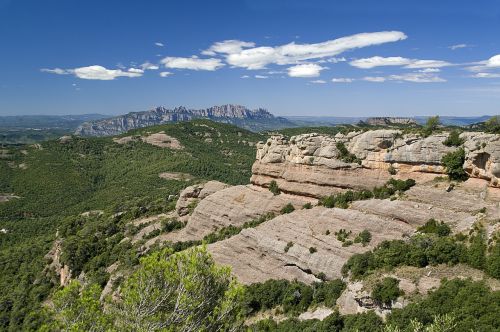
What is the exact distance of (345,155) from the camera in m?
55.0

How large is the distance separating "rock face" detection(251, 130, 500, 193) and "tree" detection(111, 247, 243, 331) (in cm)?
3357

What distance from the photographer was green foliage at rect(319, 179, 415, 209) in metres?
48.0

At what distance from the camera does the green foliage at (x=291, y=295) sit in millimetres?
40781

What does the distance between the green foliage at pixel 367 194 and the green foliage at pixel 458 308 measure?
50.0 feet

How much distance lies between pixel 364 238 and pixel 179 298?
2863 centimetres

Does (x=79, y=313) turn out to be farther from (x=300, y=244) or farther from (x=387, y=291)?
(x=300, y=244)

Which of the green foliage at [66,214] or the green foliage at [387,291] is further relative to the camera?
the green foliage at [66,214]

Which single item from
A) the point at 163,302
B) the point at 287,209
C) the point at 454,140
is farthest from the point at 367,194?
the point at 163,302

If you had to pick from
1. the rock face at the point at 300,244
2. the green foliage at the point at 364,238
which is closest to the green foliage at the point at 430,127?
the rock face at the point at 300,244

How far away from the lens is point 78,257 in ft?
232

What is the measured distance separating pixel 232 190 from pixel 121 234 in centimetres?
2911

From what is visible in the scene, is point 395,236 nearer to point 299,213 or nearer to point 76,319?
point 299,213

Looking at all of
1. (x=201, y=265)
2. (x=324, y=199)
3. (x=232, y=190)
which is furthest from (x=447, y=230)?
(x=232, y=190)

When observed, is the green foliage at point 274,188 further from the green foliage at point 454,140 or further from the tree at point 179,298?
the tree at point 179,298
